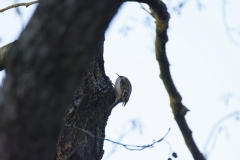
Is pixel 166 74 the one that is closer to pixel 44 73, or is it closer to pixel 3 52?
pixel 44 73

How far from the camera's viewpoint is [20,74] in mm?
1694

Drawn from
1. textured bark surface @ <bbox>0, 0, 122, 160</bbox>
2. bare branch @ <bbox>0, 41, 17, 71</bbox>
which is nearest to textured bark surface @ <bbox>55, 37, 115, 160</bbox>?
bare branch @ <bbox>0, 41, 17, 71</bbox>

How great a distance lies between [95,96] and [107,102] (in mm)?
127

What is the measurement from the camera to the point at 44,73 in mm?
1696

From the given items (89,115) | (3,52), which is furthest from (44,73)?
(89,115)

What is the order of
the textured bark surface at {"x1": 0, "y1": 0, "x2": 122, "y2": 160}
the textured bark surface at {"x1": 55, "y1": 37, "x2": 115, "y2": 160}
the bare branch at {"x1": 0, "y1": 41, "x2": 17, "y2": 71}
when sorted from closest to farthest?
the textured bark surface at {"x1": 0, "y1": 0, "x2": 122, "y2": 160}
the bare branch at {"x1": 0, "y1": 41, "x2": 17, "y2": 71}
the textured bark surface at {"x1": 55, "y1": 37, "x2": 115, "y2": 160}

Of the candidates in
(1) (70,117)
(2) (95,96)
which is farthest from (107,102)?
(1) (70,117)

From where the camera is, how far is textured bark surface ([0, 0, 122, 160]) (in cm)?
168

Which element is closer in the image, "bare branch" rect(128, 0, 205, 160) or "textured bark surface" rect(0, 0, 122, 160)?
"textured bark surface" rect(0, 0, 122, 160)

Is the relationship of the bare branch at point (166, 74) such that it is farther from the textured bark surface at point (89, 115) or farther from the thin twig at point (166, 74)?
the textured bark surface at point (89, 115)

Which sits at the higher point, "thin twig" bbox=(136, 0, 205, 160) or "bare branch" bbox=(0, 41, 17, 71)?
"bare branch" bbox=(0, 41, 17, 71)

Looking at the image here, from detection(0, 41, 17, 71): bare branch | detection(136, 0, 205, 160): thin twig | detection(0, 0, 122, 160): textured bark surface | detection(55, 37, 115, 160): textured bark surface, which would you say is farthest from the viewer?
detection(55, 37, 115, 160): textured bark surface

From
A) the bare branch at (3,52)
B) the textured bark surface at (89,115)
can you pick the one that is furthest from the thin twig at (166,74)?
the bare branch at (3,52)

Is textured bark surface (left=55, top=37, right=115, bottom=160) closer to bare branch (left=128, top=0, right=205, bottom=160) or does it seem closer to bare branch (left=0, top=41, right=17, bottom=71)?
bare branch (left=0, top=41, right=17, bottom=71)
